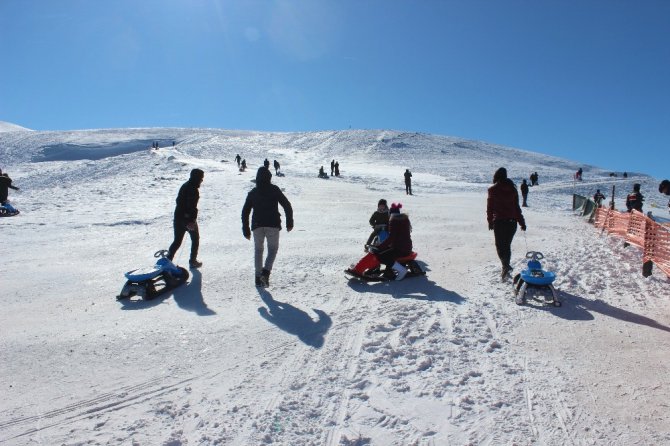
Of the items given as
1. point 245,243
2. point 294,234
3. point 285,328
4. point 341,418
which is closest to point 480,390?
point 341,418

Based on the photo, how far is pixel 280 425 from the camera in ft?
11.8

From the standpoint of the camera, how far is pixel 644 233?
9.59 meters

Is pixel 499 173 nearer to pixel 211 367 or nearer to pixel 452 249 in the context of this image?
pixel 452 249

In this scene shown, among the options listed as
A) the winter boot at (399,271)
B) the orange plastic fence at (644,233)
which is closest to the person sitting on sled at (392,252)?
the winter boot at (399,271)

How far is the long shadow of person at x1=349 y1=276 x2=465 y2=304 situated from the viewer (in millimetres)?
6961

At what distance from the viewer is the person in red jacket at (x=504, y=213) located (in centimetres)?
764

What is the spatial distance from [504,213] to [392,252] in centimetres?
194

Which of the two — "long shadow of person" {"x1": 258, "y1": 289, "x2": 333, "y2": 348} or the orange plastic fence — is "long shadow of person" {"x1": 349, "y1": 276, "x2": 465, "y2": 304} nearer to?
"long shadow of person" {"x1": 258, "y1": 289, "x2": 333, "y2": 348}

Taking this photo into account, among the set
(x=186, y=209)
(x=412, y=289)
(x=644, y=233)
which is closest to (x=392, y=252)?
(x=412, y=289)

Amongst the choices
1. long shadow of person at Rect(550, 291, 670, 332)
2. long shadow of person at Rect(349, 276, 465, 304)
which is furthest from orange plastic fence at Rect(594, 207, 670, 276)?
long shadow of person at Rect(349, 276, 465, 304)

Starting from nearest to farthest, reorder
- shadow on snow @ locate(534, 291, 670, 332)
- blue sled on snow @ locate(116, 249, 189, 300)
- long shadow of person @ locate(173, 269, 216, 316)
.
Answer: shadow on snow @ locate(534, 291, 670, 332) < long shadow of person @ locate(173, 269, 216, 316) < blue sled on snow @ locate(116, 249, 189, 300)

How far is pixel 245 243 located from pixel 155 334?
6264mm

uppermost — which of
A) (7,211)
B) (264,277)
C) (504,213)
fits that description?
(504,213)

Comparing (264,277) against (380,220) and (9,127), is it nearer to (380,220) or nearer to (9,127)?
(380,220)
